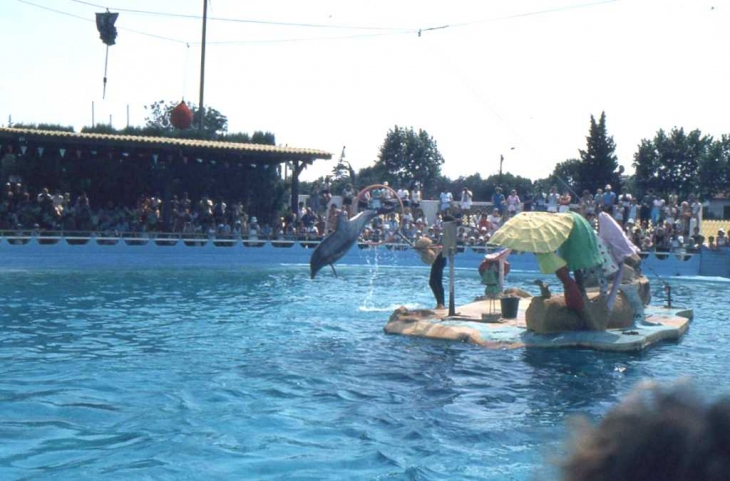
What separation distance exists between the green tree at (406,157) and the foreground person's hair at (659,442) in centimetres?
6572

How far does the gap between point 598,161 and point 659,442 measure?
51226 millimetres

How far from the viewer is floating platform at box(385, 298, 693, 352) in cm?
1114

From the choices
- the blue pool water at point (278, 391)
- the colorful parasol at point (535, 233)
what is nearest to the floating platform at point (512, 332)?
the blue pool water at point (278, 391)

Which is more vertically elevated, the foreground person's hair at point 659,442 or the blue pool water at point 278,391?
the foreground person's hair at point 659,442

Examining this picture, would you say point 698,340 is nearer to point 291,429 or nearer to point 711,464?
point 291,429

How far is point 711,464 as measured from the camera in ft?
3.45

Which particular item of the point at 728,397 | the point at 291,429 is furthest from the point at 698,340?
the point at 728,397

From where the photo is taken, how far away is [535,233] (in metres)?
11.4

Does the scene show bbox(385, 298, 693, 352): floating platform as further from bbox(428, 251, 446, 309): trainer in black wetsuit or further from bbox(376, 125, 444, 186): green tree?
bbox(376, 125, 444, 186): green tree

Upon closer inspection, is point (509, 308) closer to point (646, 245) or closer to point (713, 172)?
point (646, 245)

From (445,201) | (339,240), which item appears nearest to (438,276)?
(339,240)

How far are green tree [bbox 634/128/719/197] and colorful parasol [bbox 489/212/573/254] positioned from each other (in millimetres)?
49285

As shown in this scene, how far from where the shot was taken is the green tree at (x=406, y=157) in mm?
67188

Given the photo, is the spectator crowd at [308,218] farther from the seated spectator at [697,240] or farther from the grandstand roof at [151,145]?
the grandstand roof at [151,145]
